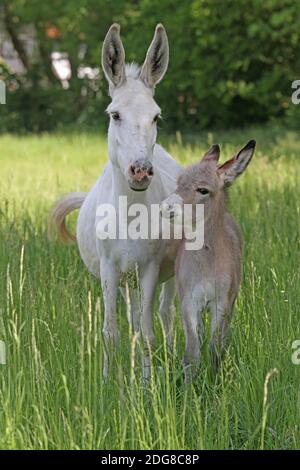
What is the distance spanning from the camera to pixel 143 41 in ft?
63.7

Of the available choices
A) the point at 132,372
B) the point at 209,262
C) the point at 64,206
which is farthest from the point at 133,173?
the point at 64,206

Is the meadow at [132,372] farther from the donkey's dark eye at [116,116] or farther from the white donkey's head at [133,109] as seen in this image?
the donkey's dark eye at [116,116]

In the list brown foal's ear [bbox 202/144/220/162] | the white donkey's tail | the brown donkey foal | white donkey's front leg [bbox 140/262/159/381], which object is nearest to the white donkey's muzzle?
the brown donkey foal

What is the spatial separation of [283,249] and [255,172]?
410 centimetres

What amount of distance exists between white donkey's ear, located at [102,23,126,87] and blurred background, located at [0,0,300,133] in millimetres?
11190

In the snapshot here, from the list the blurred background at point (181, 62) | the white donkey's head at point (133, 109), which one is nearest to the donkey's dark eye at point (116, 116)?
the white donkey's head at point (133, 109)

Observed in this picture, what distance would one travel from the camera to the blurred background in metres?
18.1

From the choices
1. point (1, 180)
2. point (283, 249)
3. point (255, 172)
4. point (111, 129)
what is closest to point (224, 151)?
point (255, 172)

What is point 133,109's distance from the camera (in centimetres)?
495

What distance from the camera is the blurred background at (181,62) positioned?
18.1 metres

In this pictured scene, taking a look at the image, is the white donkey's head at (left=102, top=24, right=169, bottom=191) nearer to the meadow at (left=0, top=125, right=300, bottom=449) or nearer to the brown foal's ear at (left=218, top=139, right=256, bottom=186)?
the brown foal's ear at (left=218, top=139, right=256, bottom=186)

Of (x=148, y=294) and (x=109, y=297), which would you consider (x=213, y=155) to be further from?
(x=109, y=297)
